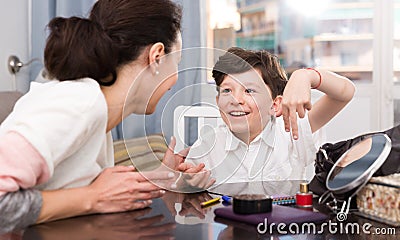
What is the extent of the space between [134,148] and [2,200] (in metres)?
0.28

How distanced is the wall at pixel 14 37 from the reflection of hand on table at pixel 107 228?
2.22 metres

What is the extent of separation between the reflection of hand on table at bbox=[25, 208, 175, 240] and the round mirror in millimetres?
287

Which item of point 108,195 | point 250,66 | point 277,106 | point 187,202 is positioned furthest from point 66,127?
point 277,106

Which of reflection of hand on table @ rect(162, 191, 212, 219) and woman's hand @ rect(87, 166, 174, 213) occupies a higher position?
woman's hand @ rect(87, 166, 174, 213)

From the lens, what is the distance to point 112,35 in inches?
46.6

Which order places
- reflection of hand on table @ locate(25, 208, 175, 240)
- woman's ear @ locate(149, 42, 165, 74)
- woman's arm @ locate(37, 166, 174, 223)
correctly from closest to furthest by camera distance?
reflection of hand on table @ locate(25, 208, 175, 240), woman's arm @ locate(37, 166, 174, 223), woman's ear @ locate(149, 42, 165, 74)

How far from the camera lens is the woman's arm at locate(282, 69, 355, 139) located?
1224 mm

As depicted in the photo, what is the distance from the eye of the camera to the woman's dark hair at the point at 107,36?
113 cm

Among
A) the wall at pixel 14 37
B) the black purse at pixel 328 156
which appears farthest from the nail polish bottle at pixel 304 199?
the wall at pixel 14 37

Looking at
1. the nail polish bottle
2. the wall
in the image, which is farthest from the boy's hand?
the wall

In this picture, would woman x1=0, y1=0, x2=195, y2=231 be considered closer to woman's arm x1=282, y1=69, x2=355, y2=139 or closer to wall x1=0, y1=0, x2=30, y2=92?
woman's arm x1=282, y1=69, x2=355, y2=139

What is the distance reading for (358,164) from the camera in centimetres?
103

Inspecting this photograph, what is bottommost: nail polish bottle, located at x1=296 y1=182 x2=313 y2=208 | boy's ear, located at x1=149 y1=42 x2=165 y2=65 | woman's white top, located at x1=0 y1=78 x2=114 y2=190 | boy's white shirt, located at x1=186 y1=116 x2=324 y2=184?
nail polish bottle, located at x1=296 y1=182 x2=313 y2=208

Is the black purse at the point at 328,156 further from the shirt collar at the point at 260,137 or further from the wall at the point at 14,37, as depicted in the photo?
the wall at the point at 14,37
